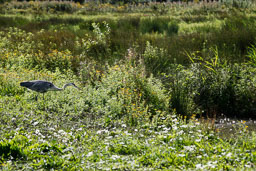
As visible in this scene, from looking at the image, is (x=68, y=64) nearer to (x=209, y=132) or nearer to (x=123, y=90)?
(x=123, y=90)

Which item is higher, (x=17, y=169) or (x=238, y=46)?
(x=238, y=46)

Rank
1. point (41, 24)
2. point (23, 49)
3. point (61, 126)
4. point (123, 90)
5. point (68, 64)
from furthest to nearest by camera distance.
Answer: point (41, 24) → point (23, 49) → point (68, 64) → point (123, 90) → point (61, 126)

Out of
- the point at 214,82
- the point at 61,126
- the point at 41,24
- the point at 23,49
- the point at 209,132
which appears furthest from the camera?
the point at 41,24

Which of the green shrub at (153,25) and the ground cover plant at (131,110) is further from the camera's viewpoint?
the green shrub at (153,25)

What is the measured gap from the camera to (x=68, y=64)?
1020cm

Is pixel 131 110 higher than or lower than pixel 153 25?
lower

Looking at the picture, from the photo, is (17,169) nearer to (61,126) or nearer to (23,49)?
(61,126)

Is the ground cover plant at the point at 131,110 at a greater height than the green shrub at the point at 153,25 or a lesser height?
lesser

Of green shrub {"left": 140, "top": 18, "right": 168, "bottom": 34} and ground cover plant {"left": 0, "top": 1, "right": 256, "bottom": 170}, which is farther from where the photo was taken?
green shrub {"left": 140, "top": 18, "right": 168, "bottom": 34}

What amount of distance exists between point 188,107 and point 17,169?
400 centimetres

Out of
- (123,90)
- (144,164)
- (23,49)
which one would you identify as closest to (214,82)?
(123,90)

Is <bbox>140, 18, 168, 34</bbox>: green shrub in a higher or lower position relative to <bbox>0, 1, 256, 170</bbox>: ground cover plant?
higher

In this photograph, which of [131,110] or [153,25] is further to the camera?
[153,25]

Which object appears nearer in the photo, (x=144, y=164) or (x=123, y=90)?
(x=144, y=164)
